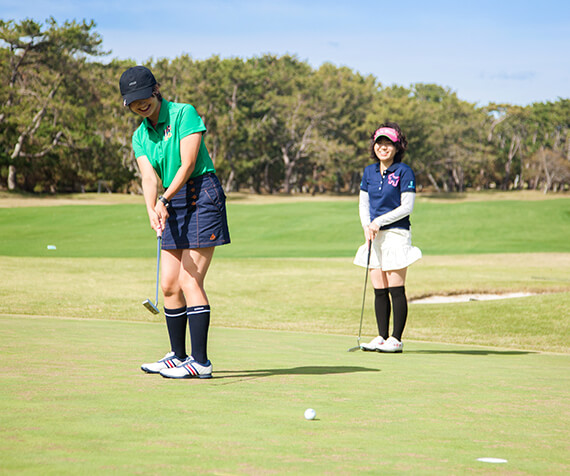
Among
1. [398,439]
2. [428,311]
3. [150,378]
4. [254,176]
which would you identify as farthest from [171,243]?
[254,176]

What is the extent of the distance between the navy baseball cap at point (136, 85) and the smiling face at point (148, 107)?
48 mm

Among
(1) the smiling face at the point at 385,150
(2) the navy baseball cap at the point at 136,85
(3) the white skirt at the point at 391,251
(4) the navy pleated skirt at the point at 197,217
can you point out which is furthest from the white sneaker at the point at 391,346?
(2) the navy baseball cap at the point at 136,85

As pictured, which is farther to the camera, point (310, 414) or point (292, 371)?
point (292, 371)

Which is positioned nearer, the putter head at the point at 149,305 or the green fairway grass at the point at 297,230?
the putter head at the point at 149,305

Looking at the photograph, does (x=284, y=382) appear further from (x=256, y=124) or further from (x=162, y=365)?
(x=256, y=124)

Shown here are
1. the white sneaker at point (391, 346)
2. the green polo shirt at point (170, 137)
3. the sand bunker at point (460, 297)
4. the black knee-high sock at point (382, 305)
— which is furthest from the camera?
the sand bunker at point (460, 297)

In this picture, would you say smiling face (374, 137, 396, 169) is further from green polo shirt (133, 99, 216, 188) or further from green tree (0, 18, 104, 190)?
green tree (0, 18, 104, 190)

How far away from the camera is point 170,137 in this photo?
5559 millimetres

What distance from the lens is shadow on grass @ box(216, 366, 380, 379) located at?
18.0 ft

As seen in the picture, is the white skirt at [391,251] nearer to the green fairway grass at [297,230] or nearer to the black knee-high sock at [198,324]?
the black knee-high sock at [198,324]

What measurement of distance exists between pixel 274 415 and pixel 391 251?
14.2 ft

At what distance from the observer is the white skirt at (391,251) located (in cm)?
794

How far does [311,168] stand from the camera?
104375 millimetres

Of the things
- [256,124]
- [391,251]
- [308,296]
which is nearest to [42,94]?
[256,124]
